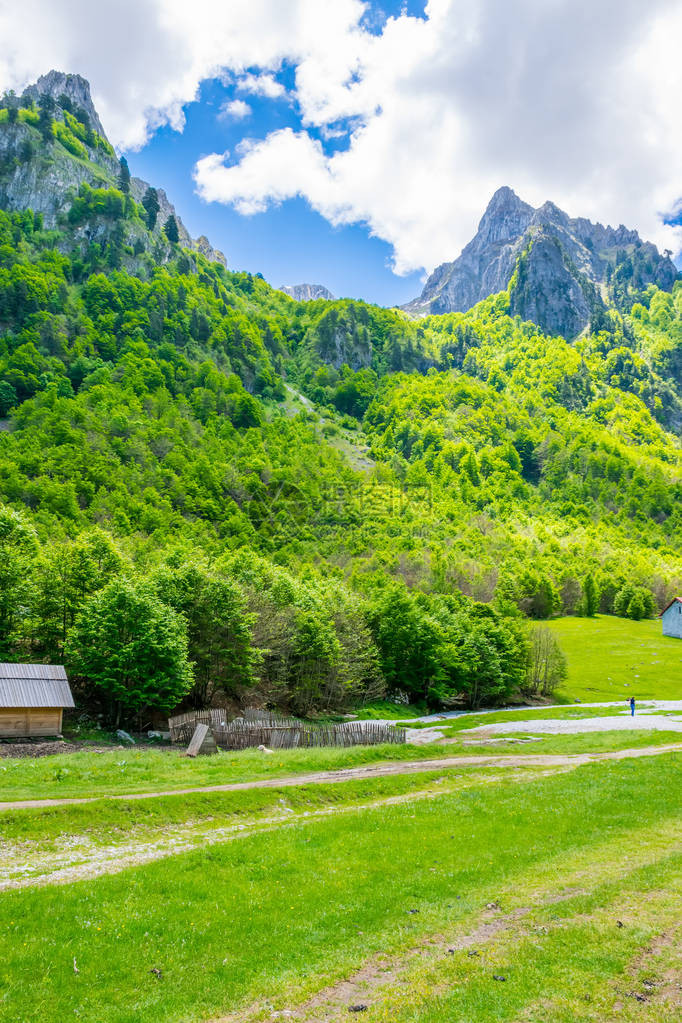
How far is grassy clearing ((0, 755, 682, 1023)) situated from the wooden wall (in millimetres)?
25360

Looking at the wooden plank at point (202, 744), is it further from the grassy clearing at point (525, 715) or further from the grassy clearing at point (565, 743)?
the grassy clearing at point (525, 715)

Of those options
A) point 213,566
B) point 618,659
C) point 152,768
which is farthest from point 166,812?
point 618,659

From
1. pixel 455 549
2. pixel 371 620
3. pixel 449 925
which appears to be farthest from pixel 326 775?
pixel 455 549

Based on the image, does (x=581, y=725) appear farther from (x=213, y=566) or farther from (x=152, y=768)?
(x=152, y=768)

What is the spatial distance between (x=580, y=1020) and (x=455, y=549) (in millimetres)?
164681

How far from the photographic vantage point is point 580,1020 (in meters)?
9.63

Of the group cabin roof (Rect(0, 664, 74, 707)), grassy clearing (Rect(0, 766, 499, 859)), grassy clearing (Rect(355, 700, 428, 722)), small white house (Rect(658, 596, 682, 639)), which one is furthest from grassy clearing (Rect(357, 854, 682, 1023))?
small white house (Rect(658, 596, 682, 639))

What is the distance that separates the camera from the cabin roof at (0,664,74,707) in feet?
123

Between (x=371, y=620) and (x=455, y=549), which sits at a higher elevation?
(x=455, y=549)

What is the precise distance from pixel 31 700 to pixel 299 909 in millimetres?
30288

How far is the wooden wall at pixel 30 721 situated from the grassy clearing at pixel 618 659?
70.3 metres

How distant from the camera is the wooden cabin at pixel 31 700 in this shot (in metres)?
37.7

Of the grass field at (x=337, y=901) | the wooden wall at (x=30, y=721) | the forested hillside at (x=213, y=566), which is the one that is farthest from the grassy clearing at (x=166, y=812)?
the forested hillside at (x=213, y=566)

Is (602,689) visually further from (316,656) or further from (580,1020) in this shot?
(580,1020)
